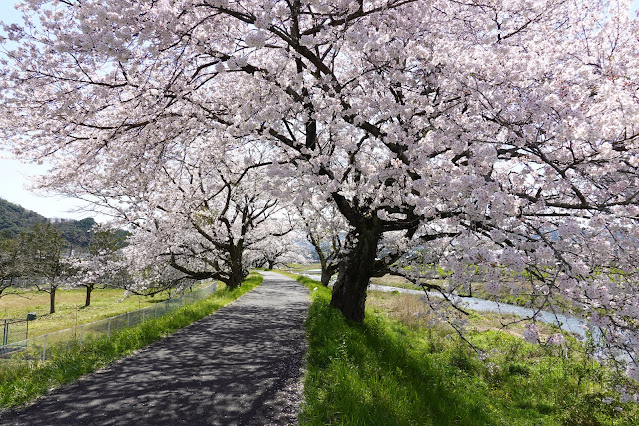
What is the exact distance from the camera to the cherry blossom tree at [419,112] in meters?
4.44

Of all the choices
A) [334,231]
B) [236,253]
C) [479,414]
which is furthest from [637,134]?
[236,253]

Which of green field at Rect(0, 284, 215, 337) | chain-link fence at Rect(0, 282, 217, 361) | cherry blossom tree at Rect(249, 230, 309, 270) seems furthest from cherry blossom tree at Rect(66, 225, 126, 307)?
cherry blossom tree at Rect(249, 230, 309, 270)

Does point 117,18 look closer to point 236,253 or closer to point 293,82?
point 293,82

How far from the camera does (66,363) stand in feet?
Answer: 21.9

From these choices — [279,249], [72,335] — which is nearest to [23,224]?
[279,249]

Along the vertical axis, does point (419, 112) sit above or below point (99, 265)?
above

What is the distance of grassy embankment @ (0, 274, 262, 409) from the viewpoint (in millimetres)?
5594

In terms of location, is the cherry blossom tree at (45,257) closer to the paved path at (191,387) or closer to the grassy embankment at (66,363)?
the grassy embankment at (66,363)

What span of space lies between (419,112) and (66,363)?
8.77 metres

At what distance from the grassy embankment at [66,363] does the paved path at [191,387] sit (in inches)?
11.0

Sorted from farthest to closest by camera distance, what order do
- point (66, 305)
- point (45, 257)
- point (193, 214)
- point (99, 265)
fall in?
1. point (66, 305)
2. point (45, 257)
3. point (99, 265)
4. point (193, 214)

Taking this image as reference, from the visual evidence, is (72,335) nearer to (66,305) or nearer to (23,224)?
(66,305)

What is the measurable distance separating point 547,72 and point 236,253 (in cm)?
1822

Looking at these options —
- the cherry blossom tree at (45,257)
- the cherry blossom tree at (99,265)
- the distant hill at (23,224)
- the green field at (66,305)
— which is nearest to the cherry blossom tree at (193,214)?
the cherry blossom tree at (99,265)
